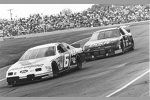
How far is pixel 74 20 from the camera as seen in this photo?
976 centimetres

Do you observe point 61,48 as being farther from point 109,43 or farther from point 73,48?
point 109,43

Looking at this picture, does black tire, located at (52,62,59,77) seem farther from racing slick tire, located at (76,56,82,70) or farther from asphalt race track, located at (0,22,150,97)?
racing slick tire, located at (76,56,82,70)

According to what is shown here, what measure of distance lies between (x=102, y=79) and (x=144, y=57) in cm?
106

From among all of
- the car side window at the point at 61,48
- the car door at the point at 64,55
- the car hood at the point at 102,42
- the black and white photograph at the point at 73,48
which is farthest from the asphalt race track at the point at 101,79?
the car side window at the point at 61,48

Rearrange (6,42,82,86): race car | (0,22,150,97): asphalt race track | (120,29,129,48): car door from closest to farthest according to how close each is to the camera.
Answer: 1. (0,22,150,97): asphalt race track
2. (6,42,82,86): race car
3. (120,29,129,48): car door

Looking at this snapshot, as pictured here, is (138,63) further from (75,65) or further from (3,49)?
(3,49)

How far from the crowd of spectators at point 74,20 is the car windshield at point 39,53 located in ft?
2.51

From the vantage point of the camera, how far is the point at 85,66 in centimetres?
916

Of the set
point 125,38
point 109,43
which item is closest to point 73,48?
point 109,43

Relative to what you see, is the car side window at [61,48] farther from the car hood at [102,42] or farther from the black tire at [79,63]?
the car hood at [102,42]

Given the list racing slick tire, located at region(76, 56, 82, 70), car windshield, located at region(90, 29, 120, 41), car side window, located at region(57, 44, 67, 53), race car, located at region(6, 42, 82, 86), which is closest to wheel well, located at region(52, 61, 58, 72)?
race car, located at region(6, 42, 82, 86)

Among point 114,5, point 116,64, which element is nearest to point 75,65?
point 116,64

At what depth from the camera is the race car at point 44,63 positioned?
884cm

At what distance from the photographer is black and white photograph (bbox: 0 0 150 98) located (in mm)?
8484
